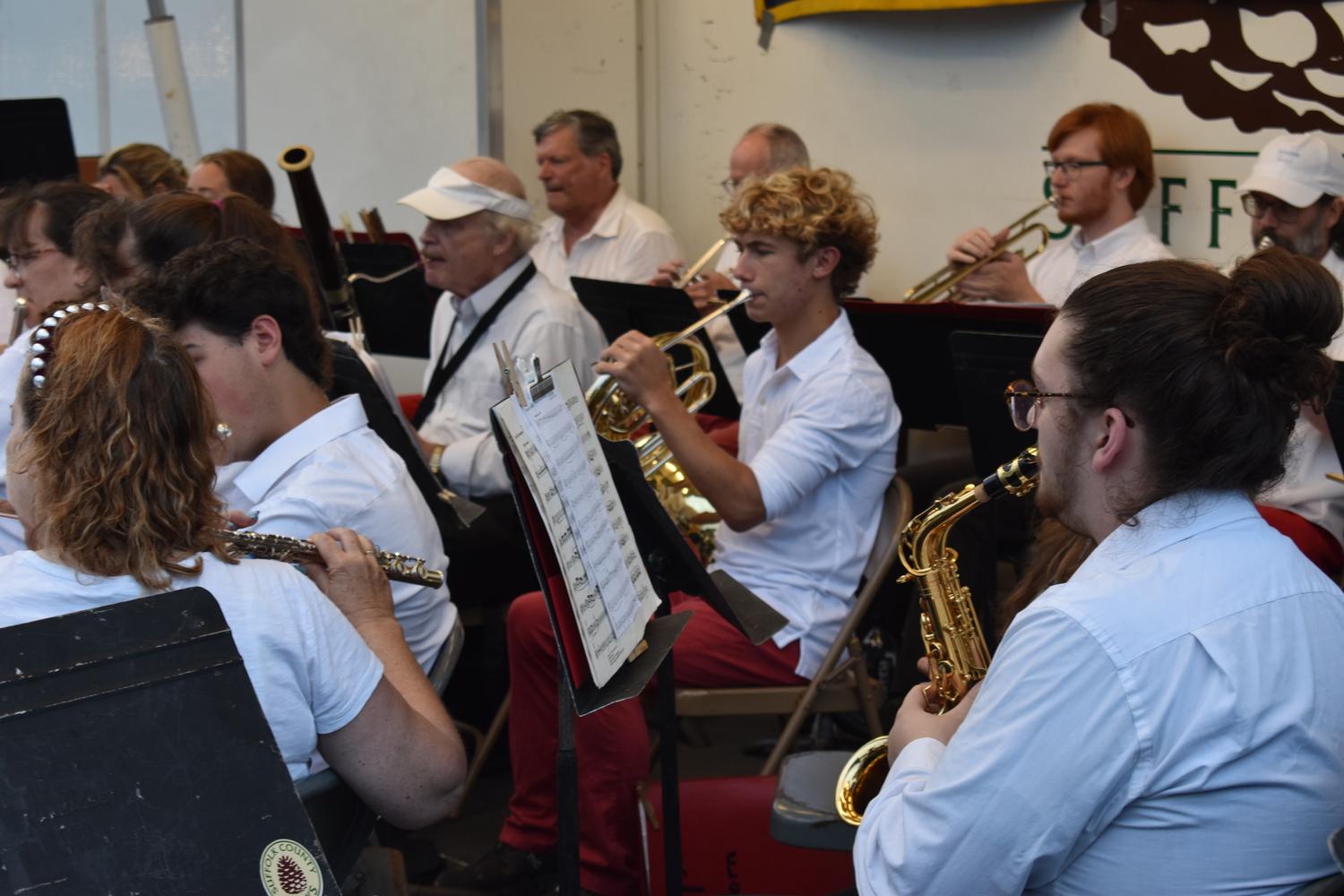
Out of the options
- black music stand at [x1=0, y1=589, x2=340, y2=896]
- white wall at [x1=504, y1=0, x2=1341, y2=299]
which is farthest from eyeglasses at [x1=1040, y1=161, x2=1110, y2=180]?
black music stand at [x1=0, y1=589, x2=340, y2=896]

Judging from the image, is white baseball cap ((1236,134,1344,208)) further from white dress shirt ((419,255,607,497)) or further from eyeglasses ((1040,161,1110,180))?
white dress shirt ((419,255,607,497))

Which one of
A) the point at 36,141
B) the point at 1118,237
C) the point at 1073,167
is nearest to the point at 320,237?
the point at 36,141

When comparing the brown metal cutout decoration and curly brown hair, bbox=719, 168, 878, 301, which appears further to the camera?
the brown metal cutout decoration

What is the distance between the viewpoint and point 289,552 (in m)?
1.68

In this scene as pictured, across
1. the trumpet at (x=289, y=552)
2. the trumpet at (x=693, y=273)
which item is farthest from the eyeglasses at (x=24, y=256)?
the trumpet at (x=289, y=552)

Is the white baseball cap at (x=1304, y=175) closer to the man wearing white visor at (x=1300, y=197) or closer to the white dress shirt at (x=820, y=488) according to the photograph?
the man wearing white visor at (x=1300, y=197)

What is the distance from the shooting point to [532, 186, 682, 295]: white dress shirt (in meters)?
5.00

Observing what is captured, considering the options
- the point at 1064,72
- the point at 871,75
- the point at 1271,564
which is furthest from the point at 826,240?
the point at 871,75

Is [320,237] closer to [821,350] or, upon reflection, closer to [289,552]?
[821,350]

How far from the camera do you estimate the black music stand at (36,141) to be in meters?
4.28

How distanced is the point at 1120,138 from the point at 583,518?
9.53 feet

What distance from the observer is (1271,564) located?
126 centimetres

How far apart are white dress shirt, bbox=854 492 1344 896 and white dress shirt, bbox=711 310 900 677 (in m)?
1.33

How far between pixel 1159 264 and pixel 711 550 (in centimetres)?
194
